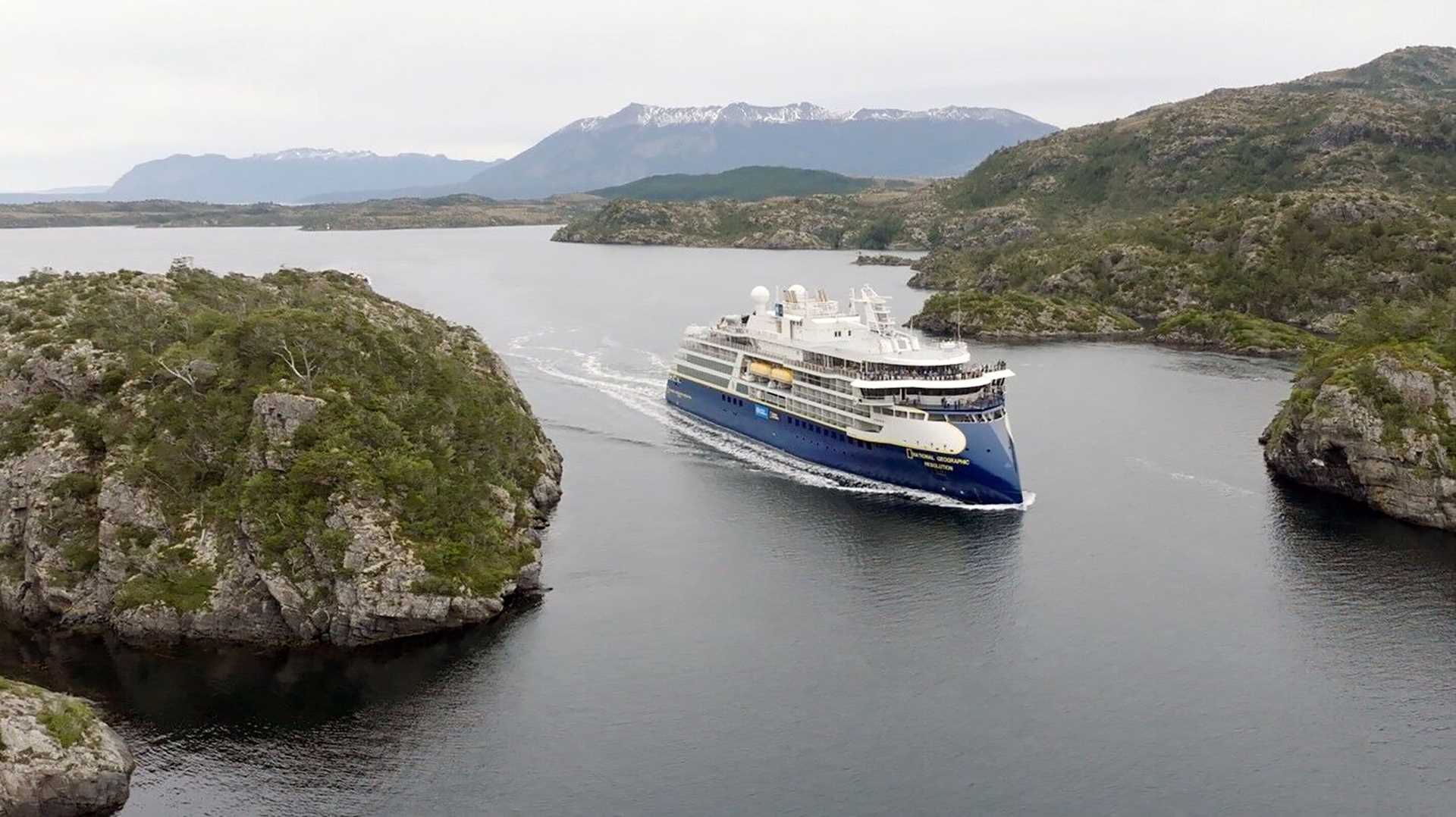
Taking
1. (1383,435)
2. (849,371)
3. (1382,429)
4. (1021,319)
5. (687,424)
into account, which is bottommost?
(687,424)

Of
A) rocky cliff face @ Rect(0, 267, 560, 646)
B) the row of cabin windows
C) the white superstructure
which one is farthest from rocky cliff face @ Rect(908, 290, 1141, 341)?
rocky cliff face @ Rect(0, 267, 560, 646)

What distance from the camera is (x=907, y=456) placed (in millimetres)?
89312

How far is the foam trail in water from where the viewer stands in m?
90.9

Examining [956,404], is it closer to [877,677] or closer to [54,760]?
[877,677]

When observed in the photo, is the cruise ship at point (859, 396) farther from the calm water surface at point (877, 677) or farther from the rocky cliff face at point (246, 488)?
the rocky cliff face at point (246, 488)

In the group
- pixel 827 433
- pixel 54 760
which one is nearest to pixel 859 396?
pixel 827 433

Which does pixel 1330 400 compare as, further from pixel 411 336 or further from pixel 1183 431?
pixel 411 336

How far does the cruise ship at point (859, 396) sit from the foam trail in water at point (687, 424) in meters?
0.84

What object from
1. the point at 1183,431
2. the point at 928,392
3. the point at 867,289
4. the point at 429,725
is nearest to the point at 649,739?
the point at 429,725

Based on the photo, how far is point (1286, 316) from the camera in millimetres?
181750

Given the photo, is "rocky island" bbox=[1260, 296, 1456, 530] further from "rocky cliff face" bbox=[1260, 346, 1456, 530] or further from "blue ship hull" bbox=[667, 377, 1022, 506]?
"blue ship hull" bbox=[667, 377, 1022, 506]

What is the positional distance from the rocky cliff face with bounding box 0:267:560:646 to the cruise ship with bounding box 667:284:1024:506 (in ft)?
96.9

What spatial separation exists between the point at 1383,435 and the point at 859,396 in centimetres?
4058

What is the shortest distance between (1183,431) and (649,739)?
7665 centimetres
